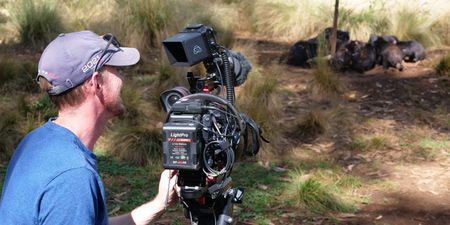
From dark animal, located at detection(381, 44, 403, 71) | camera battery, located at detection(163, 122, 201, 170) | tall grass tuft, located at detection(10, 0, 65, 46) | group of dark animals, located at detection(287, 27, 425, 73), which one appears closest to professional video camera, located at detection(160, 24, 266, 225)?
camera battery, located at detection(163, 122, 201, 170)

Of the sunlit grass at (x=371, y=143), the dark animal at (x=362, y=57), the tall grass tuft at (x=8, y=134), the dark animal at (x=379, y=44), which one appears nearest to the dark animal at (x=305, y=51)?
the dark animal at (x=362, y=57)

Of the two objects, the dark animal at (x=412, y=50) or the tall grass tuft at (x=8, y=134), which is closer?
the tall grass tuft at (x=8, y=134)

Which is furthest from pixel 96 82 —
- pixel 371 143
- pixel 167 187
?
pixel 371 143

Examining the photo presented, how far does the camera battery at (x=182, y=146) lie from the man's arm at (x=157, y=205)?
0.89ft

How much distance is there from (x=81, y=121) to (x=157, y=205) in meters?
0.61

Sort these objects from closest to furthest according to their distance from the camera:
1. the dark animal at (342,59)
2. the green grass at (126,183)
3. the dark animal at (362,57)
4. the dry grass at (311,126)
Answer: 1. the green grass at (126,183)
2. the dry grass at (311,126)
3. the dark animal at (342,59)
4. the dark animal at (362,57)

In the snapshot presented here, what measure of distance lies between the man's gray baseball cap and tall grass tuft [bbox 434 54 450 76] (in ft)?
22.5

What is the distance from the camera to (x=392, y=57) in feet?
27.9

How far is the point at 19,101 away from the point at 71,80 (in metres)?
4.81

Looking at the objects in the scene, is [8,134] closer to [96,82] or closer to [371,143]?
[371,143]

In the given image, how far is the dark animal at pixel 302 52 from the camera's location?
891 centimetres

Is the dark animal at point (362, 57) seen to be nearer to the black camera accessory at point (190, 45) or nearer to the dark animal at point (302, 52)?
the dark animal at point (302, 52)

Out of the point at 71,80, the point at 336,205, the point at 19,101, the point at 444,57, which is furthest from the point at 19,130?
the point at 444,57

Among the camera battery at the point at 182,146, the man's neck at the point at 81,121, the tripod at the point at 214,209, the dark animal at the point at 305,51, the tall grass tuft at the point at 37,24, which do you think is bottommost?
the dark animal at the point at 305,51
